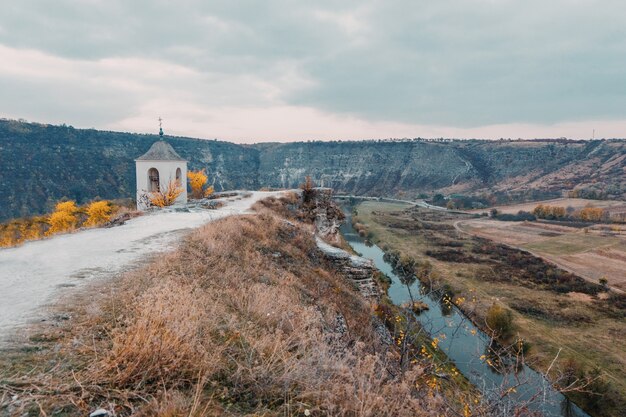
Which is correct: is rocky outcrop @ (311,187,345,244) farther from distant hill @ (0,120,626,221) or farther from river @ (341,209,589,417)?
distant hill @ (0,120,626,221)

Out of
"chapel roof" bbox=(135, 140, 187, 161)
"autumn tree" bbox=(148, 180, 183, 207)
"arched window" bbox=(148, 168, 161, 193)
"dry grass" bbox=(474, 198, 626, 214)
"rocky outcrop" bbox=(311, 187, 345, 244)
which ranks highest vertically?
"chapel roof" bbox=(135, 140, 187, 161)

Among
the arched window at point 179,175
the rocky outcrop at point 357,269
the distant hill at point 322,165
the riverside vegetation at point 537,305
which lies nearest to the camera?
the rocky outcrop at point 357,269

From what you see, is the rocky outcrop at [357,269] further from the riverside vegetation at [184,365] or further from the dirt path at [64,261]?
the riverside vegetation at [184,365]

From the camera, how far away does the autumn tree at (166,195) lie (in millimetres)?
21562

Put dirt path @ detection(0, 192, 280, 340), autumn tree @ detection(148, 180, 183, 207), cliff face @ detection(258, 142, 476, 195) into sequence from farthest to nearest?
cliff face @ detection(258, 142, 476, 195)
autumn tree @ detection(148, 180, 183, 207)
dirt path @ detection(0, 192, 280, 340)

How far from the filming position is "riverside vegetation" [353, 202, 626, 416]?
18.0 m

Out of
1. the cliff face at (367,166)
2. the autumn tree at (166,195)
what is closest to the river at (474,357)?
the autumn tree at (166,195)

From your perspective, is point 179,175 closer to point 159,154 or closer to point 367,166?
point 159,154

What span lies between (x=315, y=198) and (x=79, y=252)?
19862 millimetres

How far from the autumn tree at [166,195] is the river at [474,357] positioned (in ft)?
43.6

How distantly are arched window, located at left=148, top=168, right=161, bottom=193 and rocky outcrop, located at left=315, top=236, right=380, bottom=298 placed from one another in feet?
50.8

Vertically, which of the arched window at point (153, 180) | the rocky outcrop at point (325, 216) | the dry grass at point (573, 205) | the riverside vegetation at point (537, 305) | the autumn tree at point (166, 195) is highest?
the arched window at point (153, 180)

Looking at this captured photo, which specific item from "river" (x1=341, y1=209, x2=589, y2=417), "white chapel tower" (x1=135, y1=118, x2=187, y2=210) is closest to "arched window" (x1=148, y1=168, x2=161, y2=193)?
"white chapel tower" (x1=135, y1=118, x2=187, y2=210)

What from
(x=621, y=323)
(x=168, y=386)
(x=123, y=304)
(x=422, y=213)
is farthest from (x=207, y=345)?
(x=422, y=213)
